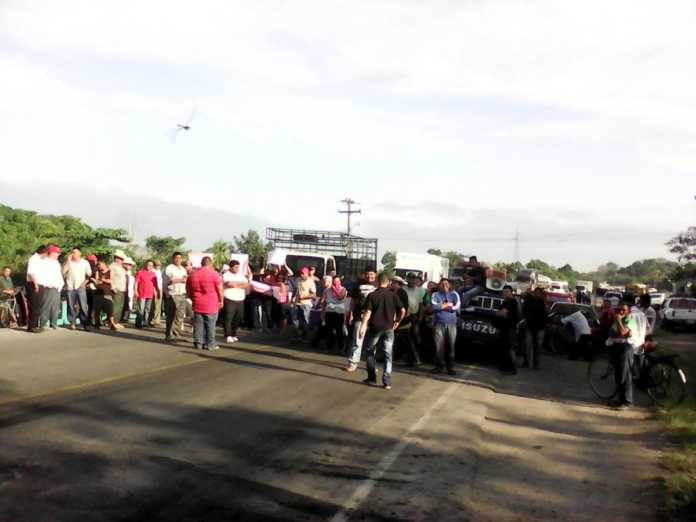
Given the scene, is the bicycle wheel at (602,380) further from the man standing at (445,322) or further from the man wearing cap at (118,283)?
the man wearing cap at (118,283)

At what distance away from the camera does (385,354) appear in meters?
12.0

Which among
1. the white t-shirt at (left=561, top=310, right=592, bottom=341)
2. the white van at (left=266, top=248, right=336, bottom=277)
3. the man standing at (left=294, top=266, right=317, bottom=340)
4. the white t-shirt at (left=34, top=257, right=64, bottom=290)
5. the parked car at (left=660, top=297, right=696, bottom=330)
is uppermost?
the white van at (left=266, top=248, right=336, bottom=277)

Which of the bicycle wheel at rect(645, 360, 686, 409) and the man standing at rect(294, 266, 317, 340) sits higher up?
the man standing at rect(294, 266, 317, 340)

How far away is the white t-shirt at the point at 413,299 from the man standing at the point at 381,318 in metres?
3.15

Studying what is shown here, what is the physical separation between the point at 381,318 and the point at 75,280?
823 centimetres

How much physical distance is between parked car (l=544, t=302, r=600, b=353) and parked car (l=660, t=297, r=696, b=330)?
1743 centimetres

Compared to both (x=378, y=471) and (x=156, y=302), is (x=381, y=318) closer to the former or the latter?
(x=378, y=471)

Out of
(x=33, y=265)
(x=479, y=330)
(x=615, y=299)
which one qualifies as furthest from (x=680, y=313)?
(x=33, y=265)

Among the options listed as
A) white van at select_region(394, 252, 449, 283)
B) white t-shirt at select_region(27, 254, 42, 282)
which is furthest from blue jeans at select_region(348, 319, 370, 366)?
white van at select_region(394, 252, 449, 283)

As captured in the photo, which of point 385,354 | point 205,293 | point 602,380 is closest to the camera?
point 385,354

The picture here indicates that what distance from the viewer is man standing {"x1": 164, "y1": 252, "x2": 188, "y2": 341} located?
1658 centimetres

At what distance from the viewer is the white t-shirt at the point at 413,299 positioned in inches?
617

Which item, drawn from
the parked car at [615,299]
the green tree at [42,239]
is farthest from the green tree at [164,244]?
the parked car at [615,299]

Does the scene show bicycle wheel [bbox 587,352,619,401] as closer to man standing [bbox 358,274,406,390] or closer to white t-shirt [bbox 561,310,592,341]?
man standing [bbox 358,274,406,390]
